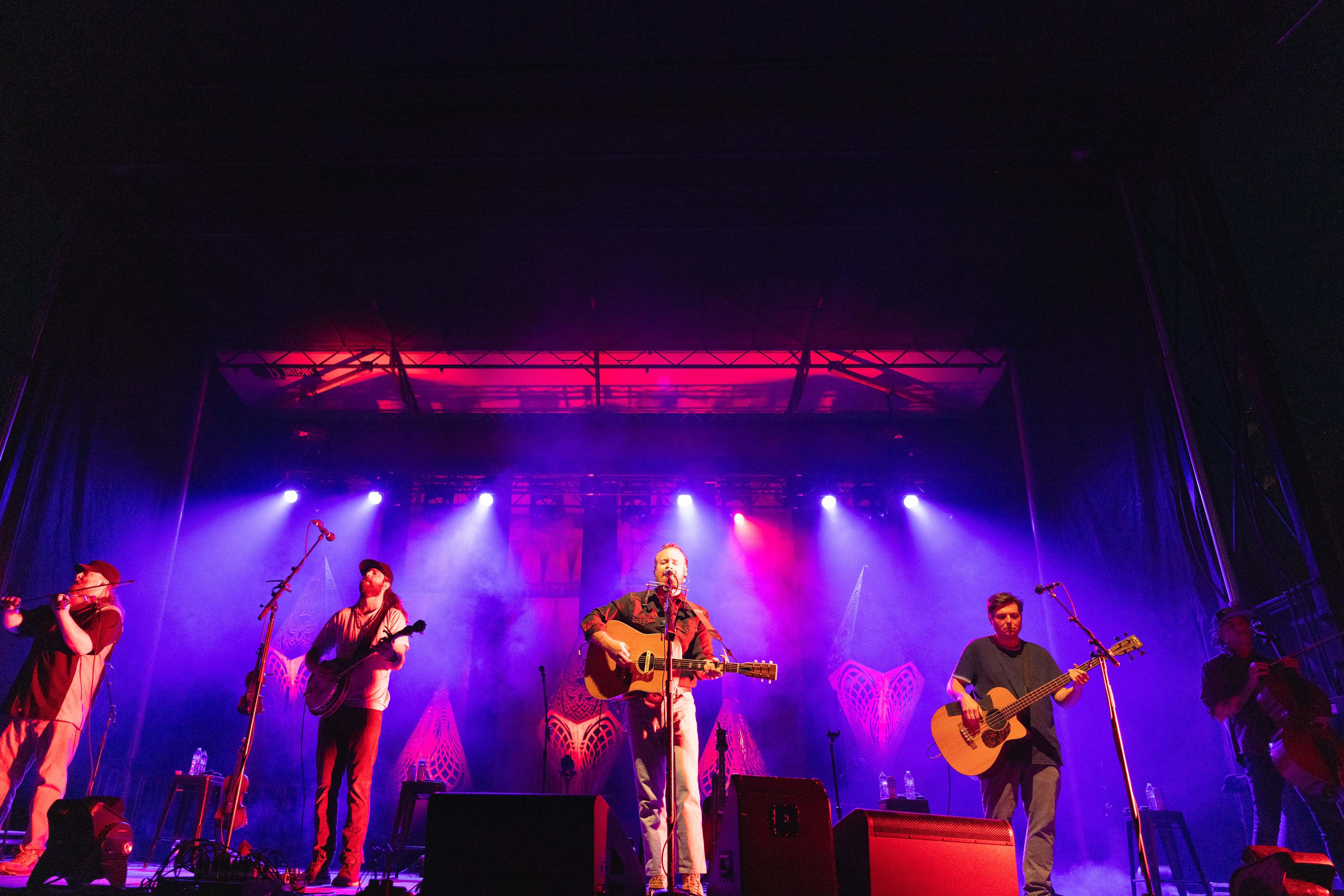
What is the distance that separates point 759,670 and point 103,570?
5008mm

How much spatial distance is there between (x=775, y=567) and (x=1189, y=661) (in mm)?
4893

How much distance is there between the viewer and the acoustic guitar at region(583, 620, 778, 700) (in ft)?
14.3

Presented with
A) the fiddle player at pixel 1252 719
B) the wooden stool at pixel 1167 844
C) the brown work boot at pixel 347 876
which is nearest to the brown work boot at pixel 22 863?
the brown work boot at pixel 347 876

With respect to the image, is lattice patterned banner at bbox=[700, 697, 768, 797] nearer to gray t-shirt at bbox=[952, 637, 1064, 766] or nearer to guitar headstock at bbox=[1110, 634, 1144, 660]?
gray t-shirt at bbox=[952, 637, 1064, 766]

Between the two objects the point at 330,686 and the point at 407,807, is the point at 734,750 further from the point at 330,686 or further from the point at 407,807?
the point at 330,686

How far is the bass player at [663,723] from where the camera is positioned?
4238 millimetres

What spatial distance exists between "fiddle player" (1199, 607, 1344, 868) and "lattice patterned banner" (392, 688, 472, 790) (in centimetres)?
719

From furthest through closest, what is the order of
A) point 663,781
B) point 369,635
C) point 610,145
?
point 610,145 → point 369,635 → point 663,781

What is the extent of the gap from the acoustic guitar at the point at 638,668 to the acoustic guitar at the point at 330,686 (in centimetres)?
129

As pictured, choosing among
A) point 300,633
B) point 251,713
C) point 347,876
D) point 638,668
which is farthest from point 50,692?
point 300,633

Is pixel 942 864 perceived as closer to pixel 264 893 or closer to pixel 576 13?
pixel 264 893

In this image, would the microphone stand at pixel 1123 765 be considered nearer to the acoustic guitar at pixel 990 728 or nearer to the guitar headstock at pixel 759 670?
the acoustic guitar at pixel 990 728

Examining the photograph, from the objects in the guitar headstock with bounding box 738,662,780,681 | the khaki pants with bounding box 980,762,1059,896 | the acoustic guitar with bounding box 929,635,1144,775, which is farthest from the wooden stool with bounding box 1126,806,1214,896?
the guitar headstock with bounding box 738,662,780,681

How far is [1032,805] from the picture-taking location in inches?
181
